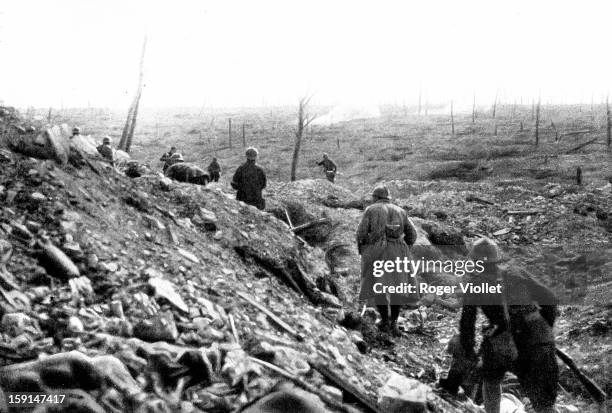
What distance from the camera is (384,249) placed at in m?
5.76

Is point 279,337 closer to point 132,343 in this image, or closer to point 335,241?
point 132,343

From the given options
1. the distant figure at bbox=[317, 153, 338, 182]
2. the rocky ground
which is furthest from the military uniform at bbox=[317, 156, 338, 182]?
the rocky ground

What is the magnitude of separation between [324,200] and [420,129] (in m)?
30.2

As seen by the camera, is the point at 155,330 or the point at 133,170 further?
the point at 133,170

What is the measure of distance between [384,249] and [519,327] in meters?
2.46

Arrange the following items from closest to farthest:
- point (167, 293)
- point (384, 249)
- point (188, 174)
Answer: point (167, 293), point (384, 249), point (188, 174)

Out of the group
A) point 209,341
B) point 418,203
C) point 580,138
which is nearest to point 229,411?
point 209,341

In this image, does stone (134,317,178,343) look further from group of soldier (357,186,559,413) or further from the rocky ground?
group of soldier (357,186,559,413)

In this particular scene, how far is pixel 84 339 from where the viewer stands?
2.77 meters

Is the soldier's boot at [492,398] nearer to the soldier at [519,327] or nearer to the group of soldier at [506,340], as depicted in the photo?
the group of soldier at [506,340]

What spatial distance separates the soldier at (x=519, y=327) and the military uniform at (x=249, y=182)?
16.4 ft

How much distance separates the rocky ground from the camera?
260 centimetres

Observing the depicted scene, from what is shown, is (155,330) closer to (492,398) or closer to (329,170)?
(492,398)

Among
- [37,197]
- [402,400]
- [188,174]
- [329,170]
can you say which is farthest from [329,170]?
[402,400]
